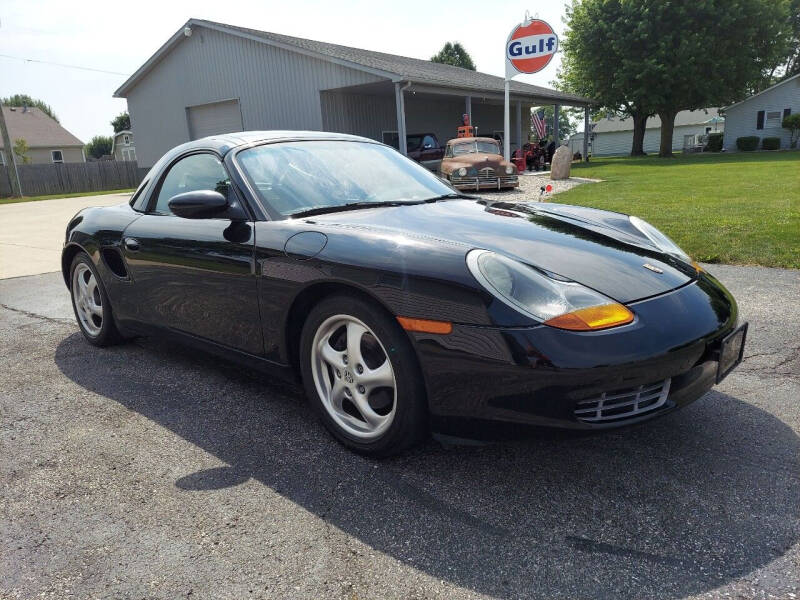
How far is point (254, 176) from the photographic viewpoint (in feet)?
9.74

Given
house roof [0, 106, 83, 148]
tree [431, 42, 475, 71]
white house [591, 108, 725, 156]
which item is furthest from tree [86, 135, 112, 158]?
→ white house [591, 108, 725, 156]

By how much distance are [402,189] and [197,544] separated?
6.71ft

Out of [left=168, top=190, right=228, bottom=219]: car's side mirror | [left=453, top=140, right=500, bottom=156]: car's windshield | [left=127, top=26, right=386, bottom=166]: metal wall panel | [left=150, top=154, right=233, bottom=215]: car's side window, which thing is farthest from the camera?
[left=127, top=26, right=386, bottom=166]: metal wall panel

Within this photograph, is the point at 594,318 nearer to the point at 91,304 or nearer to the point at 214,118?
the point at 91,304

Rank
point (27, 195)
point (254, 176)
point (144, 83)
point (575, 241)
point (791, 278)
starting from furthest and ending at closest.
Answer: point (27, 195), point (144, 83), point (791, 278), point (254, 176), point (575, 241)

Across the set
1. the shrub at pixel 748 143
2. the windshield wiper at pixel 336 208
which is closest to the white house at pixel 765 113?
the shrub at pixel 748 143

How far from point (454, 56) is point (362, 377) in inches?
2936

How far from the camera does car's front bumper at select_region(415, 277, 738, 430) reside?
192 cm

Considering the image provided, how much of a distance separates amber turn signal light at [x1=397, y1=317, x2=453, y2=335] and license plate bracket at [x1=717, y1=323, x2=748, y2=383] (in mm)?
1026

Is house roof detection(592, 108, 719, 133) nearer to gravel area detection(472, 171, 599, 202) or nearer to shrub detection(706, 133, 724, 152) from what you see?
shrub detection(706, 133, 724, 152)

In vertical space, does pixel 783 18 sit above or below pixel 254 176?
above

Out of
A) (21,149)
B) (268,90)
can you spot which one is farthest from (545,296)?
(21,149)

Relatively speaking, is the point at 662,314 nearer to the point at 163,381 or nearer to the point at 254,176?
the point at 254,176

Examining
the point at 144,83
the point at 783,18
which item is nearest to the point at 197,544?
the point at 144,83
